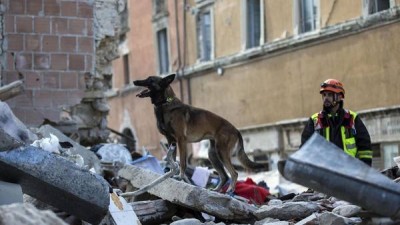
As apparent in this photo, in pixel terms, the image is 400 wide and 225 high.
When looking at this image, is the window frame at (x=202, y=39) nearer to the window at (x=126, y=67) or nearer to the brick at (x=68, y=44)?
the window at (x=126, y=67)

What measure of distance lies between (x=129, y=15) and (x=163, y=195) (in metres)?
26.3

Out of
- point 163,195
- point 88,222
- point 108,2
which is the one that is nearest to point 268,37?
point 108,2

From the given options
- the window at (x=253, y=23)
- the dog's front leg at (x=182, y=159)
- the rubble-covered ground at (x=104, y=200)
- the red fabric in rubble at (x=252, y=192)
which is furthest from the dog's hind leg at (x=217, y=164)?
the window at (x=253, y=23)

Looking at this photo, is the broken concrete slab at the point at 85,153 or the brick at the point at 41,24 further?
the brick at the point at 41,24

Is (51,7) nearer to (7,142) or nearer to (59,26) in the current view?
(59,26)

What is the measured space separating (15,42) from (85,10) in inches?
47.1

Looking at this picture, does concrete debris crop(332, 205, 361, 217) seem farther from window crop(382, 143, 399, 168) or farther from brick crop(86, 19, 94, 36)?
window crop(382, 143, 399, 168)

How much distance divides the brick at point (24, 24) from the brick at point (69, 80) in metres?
0.84

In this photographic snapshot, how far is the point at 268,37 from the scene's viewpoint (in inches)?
945

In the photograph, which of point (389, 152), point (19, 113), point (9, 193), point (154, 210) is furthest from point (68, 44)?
point (389, 152)

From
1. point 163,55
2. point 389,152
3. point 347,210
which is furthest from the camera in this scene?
point 163,55

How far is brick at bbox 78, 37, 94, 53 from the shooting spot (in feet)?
42.2

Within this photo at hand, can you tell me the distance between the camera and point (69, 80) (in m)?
12.8

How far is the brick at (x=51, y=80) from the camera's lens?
1261 cm
